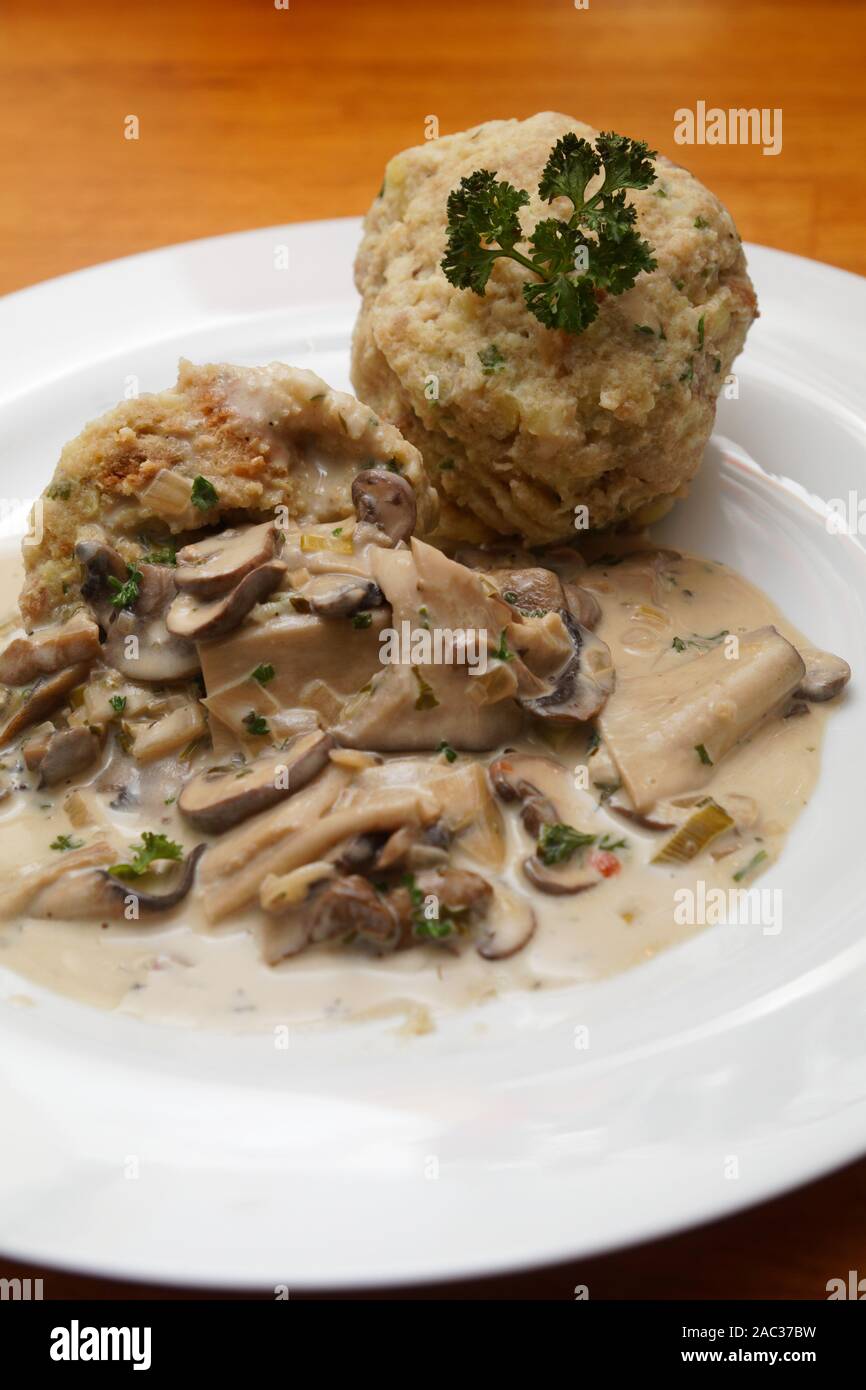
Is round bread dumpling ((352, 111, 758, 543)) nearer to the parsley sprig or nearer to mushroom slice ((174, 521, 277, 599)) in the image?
the parsley sprig

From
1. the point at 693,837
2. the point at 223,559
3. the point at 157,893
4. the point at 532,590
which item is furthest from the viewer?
the point at 532,590

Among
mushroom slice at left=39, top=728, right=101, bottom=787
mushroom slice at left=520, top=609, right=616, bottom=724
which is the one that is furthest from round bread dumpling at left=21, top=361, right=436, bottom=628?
mushroom slice at left=520, top=609, right=616, bottom=724

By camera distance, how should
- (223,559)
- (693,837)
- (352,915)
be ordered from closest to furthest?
1. (352,915)
2. (693,837)
3. (223,559)

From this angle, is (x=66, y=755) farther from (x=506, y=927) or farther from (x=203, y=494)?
(x=506, y=927)

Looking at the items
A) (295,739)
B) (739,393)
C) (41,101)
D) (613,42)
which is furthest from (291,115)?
(295,739)

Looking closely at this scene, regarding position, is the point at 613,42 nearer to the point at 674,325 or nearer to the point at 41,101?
the point at 41,101

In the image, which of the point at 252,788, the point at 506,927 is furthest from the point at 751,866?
the point at 252,788

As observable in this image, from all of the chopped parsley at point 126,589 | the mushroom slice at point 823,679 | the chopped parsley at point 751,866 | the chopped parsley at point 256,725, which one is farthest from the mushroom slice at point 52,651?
the mushroom slice at point 823,679
